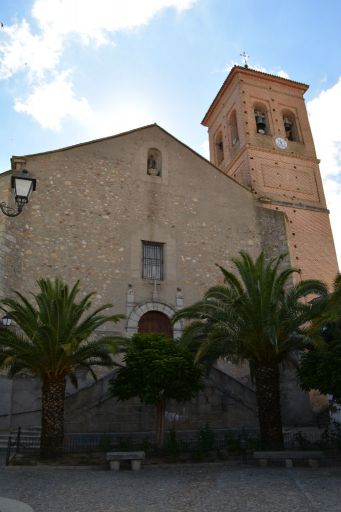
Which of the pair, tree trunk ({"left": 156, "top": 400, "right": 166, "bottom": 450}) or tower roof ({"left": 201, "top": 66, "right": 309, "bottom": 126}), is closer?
tree trunk ({"left": 156, "top": 400, "right": 166, "bottom": 450})

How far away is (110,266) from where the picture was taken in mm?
16141

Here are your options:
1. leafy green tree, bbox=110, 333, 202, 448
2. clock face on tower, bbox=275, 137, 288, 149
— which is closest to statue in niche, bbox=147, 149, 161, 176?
clock face on tower, bbox=275, 137, 288, 149

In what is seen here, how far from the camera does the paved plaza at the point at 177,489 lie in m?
6.62

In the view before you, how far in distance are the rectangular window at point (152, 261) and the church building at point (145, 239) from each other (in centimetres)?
4

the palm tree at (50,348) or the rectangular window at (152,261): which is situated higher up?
the rectangular window at (152,261)

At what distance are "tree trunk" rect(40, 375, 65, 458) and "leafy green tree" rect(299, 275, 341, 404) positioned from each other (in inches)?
232

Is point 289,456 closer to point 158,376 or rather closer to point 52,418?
point 158,376

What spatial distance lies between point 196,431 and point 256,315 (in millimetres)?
4262

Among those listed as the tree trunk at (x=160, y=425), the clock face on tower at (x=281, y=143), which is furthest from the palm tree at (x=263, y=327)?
the clock face on tower at (x=281, y=143)

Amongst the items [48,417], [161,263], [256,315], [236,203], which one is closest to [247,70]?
[236,203]

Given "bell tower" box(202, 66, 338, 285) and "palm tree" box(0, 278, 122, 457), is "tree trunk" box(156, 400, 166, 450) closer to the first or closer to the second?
"palm tree" box(0, 278, 122, 457)

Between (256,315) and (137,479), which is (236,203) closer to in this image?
(256,315)

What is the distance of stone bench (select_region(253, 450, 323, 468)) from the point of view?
9578mm

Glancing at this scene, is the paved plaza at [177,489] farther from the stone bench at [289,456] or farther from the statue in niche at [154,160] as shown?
the statue in niche at [154,160]
